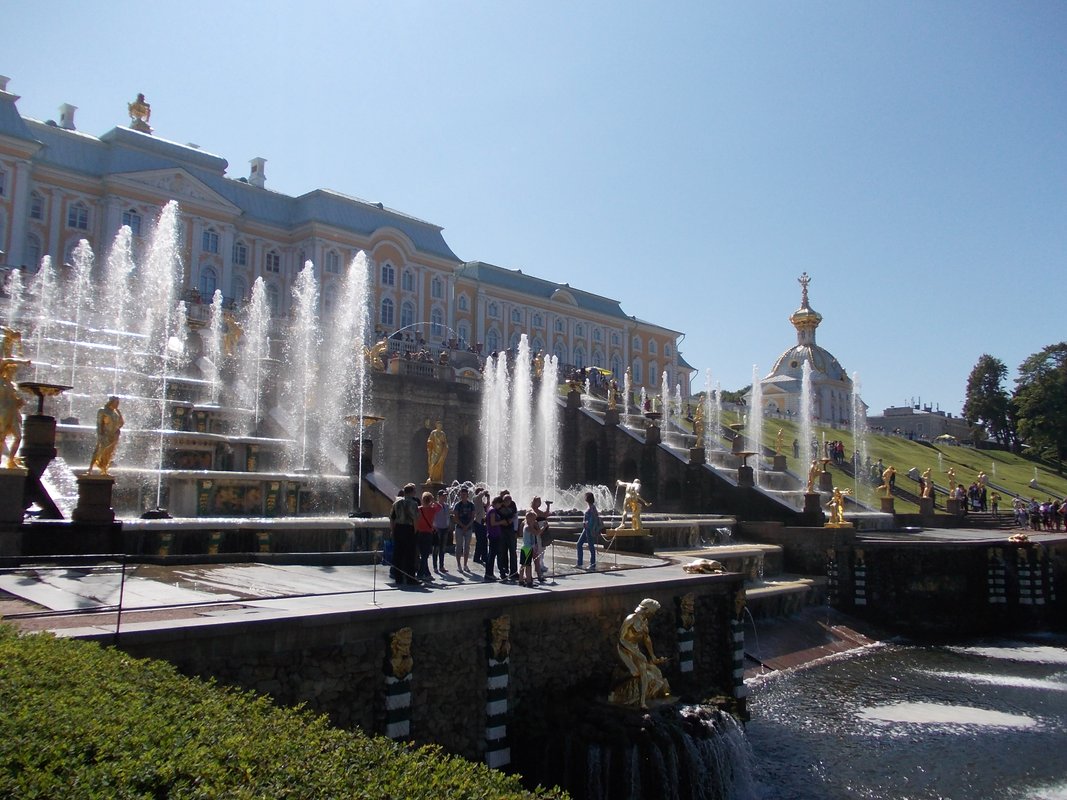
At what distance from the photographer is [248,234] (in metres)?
53.6

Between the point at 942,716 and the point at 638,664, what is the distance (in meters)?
8.52

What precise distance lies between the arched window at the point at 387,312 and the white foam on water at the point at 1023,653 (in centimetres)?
4337

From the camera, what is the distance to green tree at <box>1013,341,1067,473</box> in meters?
69.8

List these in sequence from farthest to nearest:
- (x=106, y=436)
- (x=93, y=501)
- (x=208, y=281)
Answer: (x=208, y=281) < (x=106, y=436) < (x=93, y=501)

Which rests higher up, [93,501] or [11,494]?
[11,494]

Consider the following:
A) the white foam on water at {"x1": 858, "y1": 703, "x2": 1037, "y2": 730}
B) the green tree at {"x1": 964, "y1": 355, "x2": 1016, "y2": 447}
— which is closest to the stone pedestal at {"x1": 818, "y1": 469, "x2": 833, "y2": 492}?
the white foam on water at {"x1": 858, "y1": 703, "x2": 1037, "y2": 730}

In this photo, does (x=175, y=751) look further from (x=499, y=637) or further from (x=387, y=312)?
(x=387, y=312)

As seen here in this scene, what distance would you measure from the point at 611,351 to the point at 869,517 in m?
48.1

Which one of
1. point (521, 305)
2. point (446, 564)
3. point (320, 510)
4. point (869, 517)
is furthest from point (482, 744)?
point (521, 305)

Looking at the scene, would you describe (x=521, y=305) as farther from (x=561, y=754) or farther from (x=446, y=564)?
(x=561, y=754)

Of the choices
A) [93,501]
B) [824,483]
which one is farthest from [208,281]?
[93,501]

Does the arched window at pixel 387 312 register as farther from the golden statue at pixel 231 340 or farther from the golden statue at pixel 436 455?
the golden statue at pixel 436 455

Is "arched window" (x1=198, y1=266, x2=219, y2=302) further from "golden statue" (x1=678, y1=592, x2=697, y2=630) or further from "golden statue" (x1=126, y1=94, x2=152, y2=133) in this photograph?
"golden statue" (x1=678, y1=592, x2=697, y2=630)

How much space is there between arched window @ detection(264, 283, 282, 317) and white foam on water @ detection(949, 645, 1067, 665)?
142 feet
